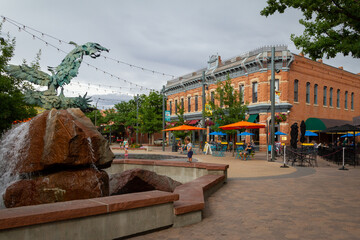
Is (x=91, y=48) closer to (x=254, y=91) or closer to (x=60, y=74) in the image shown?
(x=60, y=74)

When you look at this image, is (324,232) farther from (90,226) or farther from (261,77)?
(261,77)

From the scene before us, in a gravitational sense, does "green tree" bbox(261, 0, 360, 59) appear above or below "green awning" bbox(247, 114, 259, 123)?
above

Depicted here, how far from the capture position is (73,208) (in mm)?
3545

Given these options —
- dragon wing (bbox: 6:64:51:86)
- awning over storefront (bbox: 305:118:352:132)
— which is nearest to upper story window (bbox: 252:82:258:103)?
awning over storefront (bbox: 305:118:352:132)

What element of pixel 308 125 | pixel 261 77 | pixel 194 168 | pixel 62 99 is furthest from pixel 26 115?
pixel 308 125

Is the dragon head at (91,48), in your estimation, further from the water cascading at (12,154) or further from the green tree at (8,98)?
the water cascading at (12,154)

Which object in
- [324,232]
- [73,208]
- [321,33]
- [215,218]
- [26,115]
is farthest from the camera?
[26,115]

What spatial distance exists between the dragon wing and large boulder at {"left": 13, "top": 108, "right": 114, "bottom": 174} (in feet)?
48.8

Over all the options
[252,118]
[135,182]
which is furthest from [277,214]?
[252,118]

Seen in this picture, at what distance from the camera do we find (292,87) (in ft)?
102

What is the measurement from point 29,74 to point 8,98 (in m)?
3.58

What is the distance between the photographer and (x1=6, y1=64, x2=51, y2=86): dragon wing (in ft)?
59.5

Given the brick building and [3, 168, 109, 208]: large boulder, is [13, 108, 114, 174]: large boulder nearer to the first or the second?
[3, 168, 109, 208]: large boulder

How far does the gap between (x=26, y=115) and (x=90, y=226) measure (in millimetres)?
17111
